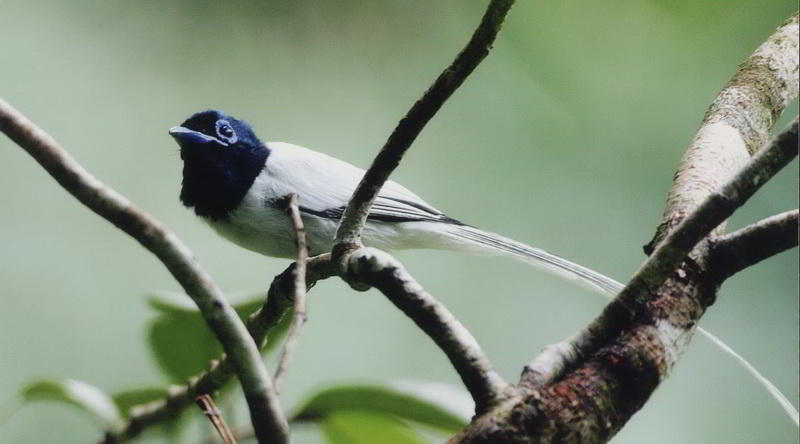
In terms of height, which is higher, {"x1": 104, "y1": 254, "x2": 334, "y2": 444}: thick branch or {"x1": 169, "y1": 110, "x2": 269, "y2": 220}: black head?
{"x1": 169, "y1": 110, "x2": 269, "y2": 220}: black head

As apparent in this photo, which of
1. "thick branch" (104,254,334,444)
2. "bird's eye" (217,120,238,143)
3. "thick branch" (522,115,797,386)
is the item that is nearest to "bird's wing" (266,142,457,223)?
"bird's eye" (217,120,238,143)

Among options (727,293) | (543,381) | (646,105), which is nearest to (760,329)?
(727,293)

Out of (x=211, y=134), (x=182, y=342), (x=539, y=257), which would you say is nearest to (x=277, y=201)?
(x=211, y=134)

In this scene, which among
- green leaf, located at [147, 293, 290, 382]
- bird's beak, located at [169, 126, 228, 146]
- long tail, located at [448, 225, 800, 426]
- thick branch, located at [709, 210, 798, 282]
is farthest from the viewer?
bird's beak, located at [169, 126, 228, 146]

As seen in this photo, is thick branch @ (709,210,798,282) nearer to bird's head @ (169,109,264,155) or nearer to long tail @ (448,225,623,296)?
long tail @ (448,225,623,296)

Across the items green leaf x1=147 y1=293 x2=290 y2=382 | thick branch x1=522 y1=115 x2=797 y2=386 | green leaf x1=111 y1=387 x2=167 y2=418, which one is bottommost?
green leaf x1=111 y1=387 x2=167 y2=418

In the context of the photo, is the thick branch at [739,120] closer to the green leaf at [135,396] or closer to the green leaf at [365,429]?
the green leaf at [365,429]

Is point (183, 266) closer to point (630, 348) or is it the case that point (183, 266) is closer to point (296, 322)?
point (296, 322)
